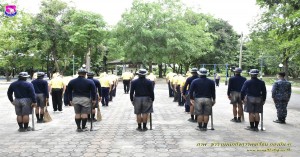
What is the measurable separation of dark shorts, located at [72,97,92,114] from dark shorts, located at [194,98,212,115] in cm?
298

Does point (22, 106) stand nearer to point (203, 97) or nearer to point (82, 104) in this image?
point (82, 104)

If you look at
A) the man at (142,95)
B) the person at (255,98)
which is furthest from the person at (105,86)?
the person at (255,98)

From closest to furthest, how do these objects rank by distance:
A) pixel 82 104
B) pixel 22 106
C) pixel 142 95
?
pixel 82 104, pixel 22 106, pixel 142 95

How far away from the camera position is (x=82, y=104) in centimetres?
829

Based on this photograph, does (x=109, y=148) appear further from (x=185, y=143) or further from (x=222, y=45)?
(x=222, y=45)

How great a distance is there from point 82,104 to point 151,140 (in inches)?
86.4

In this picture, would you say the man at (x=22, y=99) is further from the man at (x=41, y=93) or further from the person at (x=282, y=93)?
the person at (x=282, y=93)

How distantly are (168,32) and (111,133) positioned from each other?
28383mm

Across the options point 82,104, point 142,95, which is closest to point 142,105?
point 142,95

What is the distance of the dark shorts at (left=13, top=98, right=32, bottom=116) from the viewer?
8.43 m

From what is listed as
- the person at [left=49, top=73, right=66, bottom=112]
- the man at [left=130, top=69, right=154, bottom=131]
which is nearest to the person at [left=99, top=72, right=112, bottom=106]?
the person at [left=49, top=73, right=66, bottom=112]

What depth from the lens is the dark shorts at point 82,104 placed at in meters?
8.30

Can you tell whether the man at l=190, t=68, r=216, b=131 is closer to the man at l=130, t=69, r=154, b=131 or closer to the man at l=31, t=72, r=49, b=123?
the man at l=130, t=69, r=154, b=131

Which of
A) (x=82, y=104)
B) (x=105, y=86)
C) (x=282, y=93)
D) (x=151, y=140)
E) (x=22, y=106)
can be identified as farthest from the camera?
(x=105, y=86)
